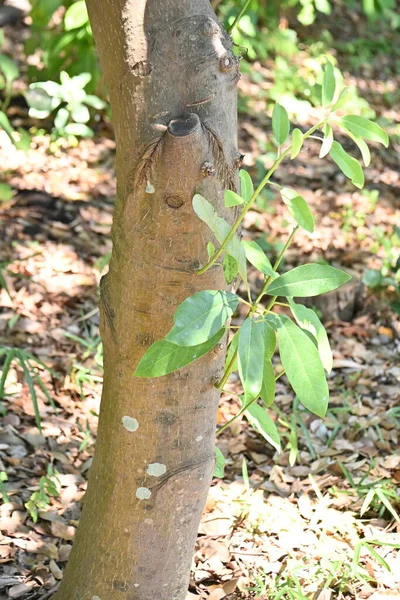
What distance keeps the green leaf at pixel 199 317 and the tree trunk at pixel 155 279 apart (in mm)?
147

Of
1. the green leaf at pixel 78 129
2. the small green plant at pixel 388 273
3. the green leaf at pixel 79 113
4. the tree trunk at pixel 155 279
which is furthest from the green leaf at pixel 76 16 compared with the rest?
the tree trunk at pixel 155 279

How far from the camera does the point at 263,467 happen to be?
2557 millimetres

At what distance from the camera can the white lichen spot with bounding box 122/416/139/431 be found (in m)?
1.41

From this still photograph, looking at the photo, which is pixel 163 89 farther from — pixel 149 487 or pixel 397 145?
pixel 397 145

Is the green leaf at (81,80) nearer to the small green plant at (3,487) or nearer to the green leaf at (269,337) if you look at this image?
the small green plant at (3,487)

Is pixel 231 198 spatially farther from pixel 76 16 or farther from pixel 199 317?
pixel 76 16

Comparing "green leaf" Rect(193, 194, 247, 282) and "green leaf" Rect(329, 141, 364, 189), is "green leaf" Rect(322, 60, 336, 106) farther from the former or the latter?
"green leaf" Rect(193, 194, 247, 282)

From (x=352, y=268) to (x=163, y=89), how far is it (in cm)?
276

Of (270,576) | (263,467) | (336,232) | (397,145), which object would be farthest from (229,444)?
(397,145)

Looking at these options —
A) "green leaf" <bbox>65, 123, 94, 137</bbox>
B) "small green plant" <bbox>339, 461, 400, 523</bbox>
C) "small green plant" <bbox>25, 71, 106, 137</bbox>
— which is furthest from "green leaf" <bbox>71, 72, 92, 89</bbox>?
"small green plant" <bbox>339, 461, 400, 523</bbox>

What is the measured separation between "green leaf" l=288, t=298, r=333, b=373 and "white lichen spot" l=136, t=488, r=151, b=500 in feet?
1.39

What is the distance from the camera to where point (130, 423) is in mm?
1410

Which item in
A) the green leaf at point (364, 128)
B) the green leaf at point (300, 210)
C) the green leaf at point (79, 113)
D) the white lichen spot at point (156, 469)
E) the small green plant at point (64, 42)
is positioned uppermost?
the green leaf at point (364, 128)

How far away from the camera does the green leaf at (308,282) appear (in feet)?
4.15
